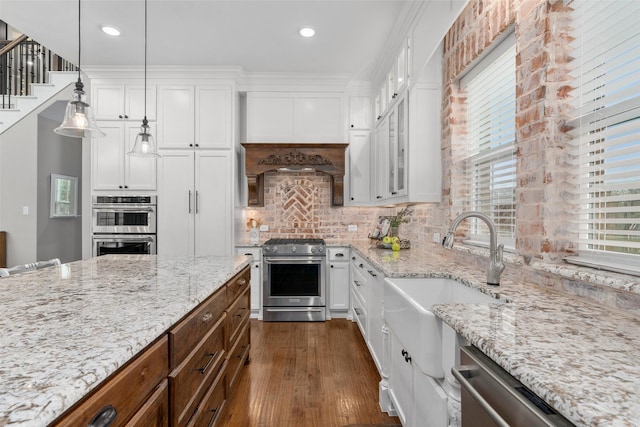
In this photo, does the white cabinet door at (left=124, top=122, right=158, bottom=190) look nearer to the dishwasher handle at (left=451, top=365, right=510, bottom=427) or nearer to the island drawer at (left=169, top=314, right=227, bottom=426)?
the island drawer at (left=169, top=314, right=227, bottom=426)

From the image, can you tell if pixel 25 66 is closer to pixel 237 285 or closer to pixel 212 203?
pixel 212 203

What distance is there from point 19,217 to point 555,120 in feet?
21.4

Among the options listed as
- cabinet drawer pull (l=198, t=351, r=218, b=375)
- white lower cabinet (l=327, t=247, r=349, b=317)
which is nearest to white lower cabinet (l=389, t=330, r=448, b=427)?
cabinet drawer pull (l=198, t=351, r=218, b=375)

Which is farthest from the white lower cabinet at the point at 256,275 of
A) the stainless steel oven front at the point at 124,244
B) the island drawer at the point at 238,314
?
the island drawer at the point at 238,314

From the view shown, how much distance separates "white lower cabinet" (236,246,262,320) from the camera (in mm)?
3791

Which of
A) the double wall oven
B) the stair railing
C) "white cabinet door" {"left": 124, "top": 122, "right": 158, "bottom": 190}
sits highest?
the stair railing

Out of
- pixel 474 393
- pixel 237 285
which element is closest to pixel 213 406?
pixel 237 285

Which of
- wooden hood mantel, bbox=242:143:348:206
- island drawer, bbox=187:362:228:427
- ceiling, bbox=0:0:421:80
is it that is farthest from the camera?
wooden hood mantel, bbox=242:143:348:206

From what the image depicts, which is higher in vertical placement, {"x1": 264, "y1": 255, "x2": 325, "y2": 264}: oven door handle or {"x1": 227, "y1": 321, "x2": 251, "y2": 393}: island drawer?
{"x1": 264, "y1": 255, "x2": 325, "y2": 264}: oven door handle

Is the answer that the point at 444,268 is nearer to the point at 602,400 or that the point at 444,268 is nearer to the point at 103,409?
the point at 602,400

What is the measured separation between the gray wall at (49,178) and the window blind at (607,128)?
6.03 m

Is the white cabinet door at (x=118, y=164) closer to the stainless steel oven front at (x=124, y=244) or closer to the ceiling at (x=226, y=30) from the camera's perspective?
the stainless steel oven front at (x=124, y=244)

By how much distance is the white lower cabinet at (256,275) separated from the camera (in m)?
3.79

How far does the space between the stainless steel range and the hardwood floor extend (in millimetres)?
320
